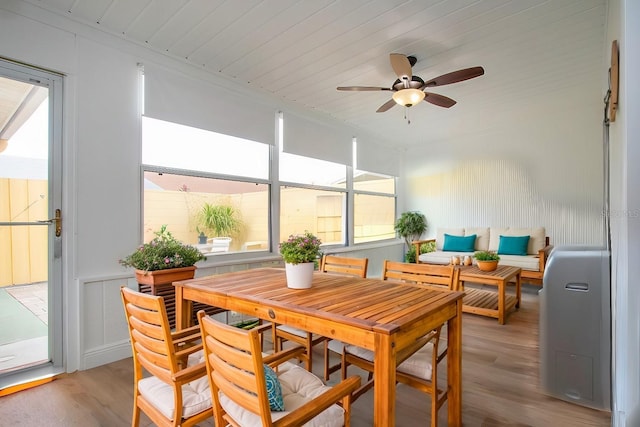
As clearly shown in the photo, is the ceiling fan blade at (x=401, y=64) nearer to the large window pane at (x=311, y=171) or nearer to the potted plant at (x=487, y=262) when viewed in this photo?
the large window pane at (x=311, y=171)

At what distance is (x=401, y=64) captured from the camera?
2680 millimetres

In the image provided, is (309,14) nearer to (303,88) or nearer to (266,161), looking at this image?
(303,88)

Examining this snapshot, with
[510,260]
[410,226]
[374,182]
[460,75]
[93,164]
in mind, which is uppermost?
[460,75]

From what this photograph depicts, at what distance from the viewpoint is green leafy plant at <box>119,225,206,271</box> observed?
8.43 feet

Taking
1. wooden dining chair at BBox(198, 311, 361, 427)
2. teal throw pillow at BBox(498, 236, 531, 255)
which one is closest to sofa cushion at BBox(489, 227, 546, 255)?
teal throw pillow at BBox(498, 236, 531, 255)

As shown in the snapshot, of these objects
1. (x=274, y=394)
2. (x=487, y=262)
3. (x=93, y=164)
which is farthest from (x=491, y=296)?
(x=93, y=164)

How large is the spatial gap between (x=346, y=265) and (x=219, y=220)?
1.60 meters

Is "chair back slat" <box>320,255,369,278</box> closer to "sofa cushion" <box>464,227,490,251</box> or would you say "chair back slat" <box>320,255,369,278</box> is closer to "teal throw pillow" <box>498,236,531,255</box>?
"teal throw pillow" <box>498,236,531,255</box>

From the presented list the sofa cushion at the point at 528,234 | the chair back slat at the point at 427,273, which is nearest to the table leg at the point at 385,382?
the chair back slat at the point at 427,273

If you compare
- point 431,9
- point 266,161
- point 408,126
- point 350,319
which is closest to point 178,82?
point 266,161

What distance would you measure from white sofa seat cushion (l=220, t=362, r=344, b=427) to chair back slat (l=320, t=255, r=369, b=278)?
111 cm

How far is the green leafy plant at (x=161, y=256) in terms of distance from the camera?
257 cm

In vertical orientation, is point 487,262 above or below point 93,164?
below

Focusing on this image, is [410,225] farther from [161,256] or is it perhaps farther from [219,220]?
[161,256]
